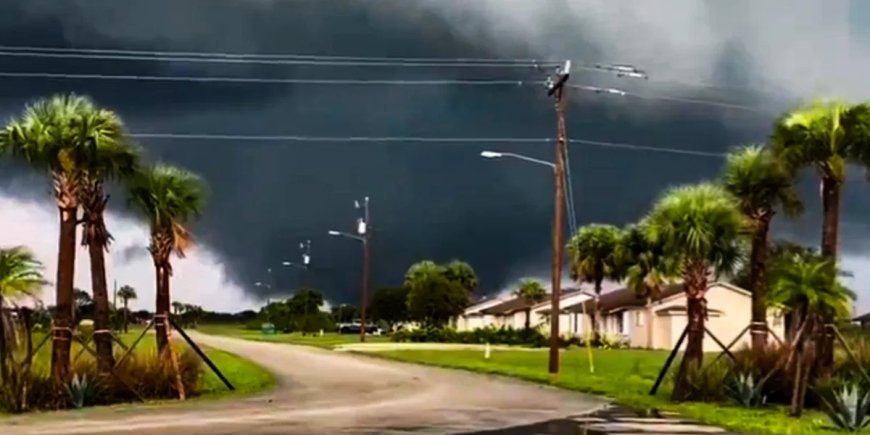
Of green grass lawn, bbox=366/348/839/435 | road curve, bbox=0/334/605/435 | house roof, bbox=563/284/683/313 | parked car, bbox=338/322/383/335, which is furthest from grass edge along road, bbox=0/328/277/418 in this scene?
parked car, bbox=338/322/383/335

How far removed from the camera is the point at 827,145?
95.6 feet

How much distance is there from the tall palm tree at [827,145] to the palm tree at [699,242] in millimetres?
3723

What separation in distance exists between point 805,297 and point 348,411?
32.4 ft

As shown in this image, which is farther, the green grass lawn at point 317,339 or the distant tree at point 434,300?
the distant tree at point 434,300

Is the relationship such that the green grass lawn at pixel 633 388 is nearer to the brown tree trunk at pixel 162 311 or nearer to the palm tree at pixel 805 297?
the palm tree at pixel 805 297

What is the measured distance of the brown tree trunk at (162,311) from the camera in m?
33.2

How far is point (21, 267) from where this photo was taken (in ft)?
94.7

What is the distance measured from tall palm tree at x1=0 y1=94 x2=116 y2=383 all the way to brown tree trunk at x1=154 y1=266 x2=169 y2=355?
281 centimetres

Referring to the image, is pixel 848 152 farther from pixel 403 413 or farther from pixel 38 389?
pixel 38 389

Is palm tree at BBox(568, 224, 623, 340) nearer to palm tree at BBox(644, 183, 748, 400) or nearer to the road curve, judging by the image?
the road curve

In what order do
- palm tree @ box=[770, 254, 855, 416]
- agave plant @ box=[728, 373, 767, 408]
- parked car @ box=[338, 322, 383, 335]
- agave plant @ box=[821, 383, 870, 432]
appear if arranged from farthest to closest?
parked car @ box=[338, 322, 383, 335]
agave plant @ box=[728, 373, 767, 408]
palm tree @ box=[770, 254, 855, 416]
agave plant @ box=[821, 383, 870, 432]

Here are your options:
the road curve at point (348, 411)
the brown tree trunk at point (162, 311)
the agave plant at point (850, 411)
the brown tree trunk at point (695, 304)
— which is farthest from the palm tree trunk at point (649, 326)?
the agave plant at point (850, 411)

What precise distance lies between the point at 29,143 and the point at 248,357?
116 ft

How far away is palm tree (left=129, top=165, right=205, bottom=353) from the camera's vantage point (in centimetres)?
3316
